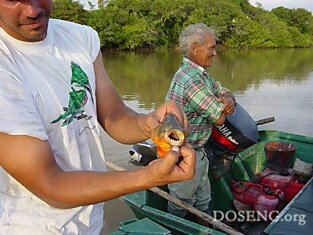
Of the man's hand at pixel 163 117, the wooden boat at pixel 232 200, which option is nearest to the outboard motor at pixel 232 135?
the wooden boat at pixel 232 200

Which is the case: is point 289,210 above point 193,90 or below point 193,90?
below

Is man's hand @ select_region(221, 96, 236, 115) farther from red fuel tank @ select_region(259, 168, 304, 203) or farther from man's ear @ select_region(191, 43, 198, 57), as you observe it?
red fuel tank @ select_region(259, 168, 304, 203)

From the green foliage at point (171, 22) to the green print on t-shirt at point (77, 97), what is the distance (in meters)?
26.1

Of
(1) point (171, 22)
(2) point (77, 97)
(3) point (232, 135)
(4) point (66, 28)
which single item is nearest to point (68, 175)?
(2) point (77, 97)

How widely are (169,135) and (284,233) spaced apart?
1.93 metres

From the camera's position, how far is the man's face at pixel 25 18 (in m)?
1.13

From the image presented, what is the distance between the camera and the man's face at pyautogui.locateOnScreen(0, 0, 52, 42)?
1.13m

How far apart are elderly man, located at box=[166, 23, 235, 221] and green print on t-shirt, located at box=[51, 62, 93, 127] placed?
73.7 inches

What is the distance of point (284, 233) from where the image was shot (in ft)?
8.85

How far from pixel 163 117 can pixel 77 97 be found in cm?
28

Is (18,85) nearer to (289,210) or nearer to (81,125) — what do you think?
(81,125)

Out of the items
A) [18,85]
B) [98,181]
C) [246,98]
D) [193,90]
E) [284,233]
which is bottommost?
[246,98]

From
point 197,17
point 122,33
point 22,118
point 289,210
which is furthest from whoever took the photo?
point 197,17

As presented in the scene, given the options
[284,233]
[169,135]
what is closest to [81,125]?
[169,135]
